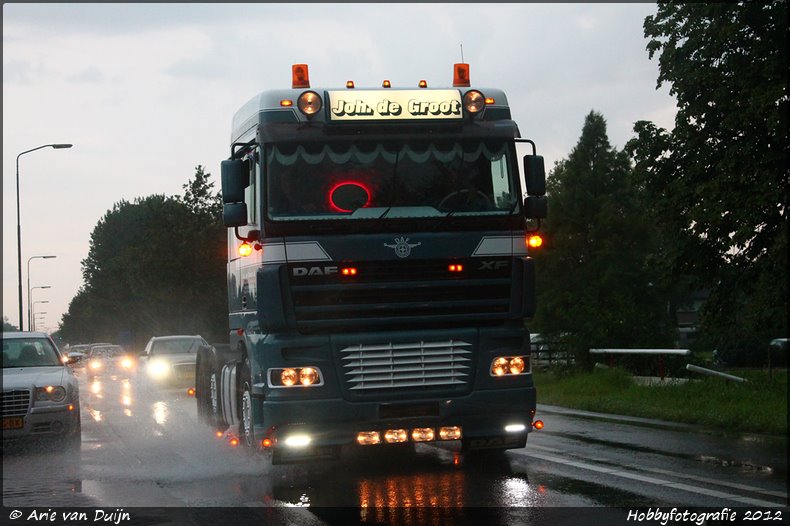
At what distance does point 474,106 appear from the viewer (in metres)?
10.8

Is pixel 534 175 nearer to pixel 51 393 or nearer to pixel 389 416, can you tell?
pixel 389 416

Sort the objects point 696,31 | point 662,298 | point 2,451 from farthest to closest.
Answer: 1. point 662,298
2. point 696,31
3. point 2,451

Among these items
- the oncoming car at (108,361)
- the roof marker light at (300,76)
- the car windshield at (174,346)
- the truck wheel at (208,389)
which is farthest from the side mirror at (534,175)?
the oncoming car at (108,361)

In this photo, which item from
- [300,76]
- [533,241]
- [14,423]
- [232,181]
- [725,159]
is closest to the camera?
[232,181]

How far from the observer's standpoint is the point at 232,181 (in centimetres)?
1043

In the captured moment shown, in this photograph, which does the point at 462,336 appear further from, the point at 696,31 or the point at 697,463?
the point at 696,31

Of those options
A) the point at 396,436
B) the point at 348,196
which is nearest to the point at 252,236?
the point at 348,196

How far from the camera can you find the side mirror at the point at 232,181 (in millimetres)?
10406

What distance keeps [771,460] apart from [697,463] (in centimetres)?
80

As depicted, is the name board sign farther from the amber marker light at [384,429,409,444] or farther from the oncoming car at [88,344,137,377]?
the oncoming car at [88,344,137,377]

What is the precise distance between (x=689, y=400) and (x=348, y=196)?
945cm

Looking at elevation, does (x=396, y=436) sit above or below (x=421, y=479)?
above

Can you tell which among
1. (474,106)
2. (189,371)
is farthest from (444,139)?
(189,371)

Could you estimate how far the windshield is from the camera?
33.8 feet
